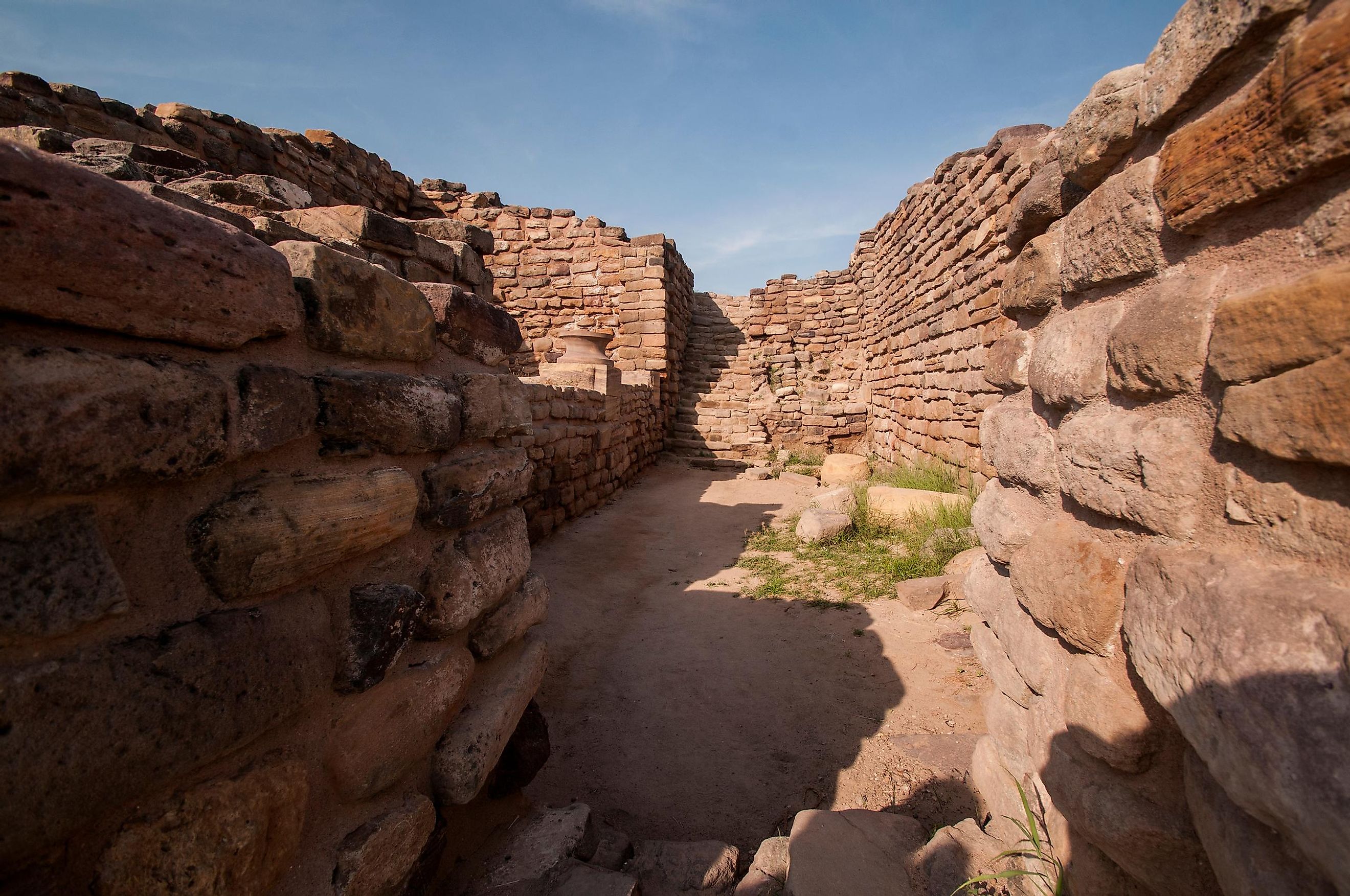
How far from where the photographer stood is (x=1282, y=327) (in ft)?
2.50

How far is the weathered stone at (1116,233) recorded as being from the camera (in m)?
1.09

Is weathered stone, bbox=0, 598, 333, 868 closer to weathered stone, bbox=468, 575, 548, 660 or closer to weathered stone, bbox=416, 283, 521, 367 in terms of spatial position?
weathered stone, bbox=468, 575, 548, 660

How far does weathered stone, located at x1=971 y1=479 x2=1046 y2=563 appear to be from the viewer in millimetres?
1453

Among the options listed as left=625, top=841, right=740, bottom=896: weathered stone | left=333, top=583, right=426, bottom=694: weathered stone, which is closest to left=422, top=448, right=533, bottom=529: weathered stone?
left=333, top=583, right=426, bottom=694: weathered stone

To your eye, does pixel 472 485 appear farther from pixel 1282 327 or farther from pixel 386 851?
pixel 1282 327

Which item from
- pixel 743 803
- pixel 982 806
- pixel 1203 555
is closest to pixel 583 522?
pixel 743 803

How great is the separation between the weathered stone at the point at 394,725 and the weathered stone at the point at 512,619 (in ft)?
0.32

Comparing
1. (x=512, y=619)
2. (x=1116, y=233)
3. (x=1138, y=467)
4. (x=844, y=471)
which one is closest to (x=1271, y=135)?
(x=1116, y=233)

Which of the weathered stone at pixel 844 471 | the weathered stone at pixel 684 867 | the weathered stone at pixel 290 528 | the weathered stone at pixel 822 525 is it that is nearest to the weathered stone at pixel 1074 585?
the weathered stone at pixel 684 867

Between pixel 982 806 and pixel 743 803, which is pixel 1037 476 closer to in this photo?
pixel 982 806

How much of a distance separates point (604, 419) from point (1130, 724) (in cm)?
640

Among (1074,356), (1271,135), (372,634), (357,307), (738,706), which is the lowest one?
(738,706)

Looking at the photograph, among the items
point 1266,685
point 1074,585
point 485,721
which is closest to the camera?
point 1266,685

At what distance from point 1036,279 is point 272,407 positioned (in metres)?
1.79
